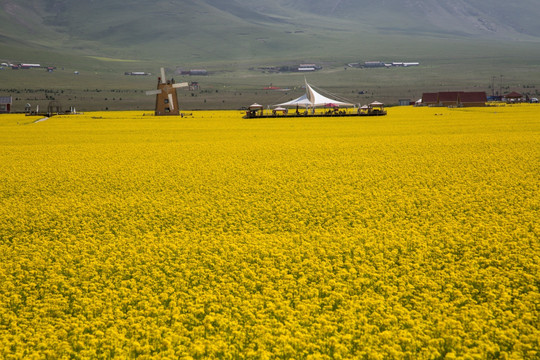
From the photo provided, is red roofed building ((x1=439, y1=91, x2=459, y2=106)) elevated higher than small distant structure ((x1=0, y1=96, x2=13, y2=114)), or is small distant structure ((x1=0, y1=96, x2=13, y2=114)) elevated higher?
red roofed building ((x1=439, y1=91, x2=459, y2=106))

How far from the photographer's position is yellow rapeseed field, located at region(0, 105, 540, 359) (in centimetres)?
791

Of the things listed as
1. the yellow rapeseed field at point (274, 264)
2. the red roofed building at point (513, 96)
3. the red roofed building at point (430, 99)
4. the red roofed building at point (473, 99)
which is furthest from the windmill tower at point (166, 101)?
the red roofed building at point (513, 96)

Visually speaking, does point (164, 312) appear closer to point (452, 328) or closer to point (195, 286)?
point (195, 286)

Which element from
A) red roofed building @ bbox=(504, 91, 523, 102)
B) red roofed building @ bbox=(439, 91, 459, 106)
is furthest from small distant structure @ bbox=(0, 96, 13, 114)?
red roofed building @ bbox=(504, 91, 523, 102)

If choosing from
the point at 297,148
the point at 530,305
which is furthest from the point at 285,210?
the point at 297,148

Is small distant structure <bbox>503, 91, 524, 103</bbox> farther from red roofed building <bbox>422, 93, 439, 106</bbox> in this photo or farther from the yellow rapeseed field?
the yellow rapeseed field

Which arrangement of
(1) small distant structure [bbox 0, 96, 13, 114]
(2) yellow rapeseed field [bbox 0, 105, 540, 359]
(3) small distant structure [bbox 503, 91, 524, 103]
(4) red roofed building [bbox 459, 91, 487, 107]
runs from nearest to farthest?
(2) yellow rapeseed field [bbox 0, 105, 540, 359] < (1) small distant structure [bbox 0, 96, 13, 114] < (4) red roofed building [bbox 459, 91, 487, 107] < (3) small distant structure [bbox 503, 91, 524, 103]

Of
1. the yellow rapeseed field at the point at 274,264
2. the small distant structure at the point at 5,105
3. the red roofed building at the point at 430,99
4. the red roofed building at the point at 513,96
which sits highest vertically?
the red roofed building at the point at 513,96

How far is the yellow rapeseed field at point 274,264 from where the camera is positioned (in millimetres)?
7914

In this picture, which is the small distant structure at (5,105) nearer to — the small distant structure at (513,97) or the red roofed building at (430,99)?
the red roofed building at (430,99)

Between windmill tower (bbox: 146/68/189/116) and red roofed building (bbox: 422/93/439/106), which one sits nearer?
windmill tower (bbox: 146/68/189/116)

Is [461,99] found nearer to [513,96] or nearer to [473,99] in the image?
[473,99]

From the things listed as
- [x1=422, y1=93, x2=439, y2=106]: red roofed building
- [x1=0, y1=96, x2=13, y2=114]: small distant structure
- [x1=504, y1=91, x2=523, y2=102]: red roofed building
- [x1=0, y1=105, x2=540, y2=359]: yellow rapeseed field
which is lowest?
[x1=0, y1=105, x2=540, y2=359]: yellow rapeseed field

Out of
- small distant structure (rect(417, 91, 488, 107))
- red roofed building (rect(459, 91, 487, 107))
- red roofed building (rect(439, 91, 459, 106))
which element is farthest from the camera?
red roofed building (rect(439, 91, 459, 106))
